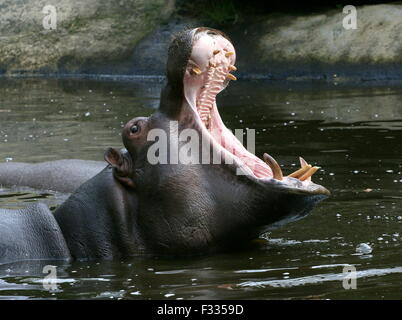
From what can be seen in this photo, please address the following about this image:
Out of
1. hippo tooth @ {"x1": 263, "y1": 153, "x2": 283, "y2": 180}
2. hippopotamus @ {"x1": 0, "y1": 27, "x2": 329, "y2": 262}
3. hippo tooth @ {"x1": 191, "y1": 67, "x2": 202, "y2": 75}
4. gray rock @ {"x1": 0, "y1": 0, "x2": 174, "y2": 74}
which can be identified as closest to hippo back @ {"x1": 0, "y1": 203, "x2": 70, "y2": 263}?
hippopotamus @ {"x1": 0, "y1": 27, "x2": 329, "y2": 262}

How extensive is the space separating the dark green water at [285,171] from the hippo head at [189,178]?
A: 6.7 inches

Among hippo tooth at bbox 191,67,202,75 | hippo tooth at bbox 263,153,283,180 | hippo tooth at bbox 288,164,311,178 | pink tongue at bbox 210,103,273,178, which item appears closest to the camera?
hippo tooth at bbox 263,153,283,180

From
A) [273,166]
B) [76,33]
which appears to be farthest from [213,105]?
[76,33]

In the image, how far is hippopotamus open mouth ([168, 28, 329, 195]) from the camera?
5.17 metres

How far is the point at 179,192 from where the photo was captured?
17.3 ft

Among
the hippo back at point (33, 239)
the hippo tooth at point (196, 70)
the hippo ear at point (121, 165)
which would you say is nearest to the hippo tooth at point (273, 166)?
the hippo tooth at point (196, 70)

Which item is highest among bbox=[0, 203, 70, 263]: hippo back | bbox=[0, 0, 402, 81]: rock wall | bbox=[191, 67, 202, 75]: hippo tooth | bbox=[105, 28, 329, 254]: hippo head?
bbox=[0, 0, 402, 81]: rock wall

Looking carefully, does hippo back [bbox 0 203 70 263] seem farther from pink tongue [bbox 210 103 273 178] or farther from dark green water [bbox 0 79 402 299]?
pink tongue [bbox 210 103 273 178]

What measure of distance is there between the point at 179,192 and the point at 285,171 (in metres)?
2.79

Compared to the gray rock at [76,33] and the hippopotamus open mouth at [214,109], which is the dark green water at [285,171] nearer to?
the hippopotamus open mouth at [214,109]

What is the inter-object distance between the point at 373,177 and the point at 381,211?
124 cm

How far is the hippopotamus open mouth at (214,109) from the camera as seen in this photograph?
5.17 meters

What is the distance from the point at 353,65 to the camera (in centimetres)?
1473
